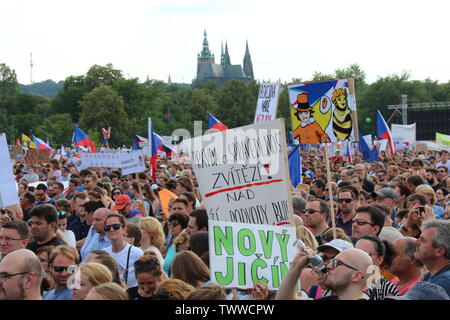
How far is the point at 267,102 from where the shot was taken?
11.4 m

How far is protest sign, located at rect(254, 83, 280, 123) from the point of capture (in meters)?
11.2

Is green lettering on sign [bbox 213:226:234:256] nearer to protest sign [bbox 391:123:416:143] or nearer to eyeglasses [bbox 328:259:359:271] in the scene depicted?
eyeglasses [bbox 328:259:359:271]

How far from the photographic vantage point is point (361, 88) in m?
104

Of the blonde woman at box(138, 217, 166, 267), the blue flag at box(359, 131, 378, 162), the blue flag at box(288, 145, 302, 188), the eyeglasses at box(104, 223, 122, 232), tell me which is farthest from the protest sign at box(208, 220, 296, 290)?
the blue flag at box(359, 131, 378, 162)

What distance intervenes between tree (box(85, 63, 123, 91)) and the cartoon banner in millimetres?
87407

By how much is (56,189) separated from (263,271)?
28.7ft

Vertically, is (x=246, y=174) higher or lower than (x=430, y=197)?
higher

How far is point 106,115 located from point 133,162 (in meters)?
70.1

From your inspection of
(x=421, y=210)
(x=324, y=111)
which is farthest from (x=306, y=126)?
(x=421, y=210)

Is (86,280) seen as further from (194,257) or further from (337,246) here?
(337,246)

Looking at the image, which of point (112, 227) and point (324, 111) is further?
point (324, 111)

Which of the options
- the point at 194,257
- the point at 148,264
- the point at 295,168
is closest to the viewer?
the point at 148,264

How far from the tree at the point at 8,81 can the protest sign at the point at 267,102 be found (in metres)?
116
